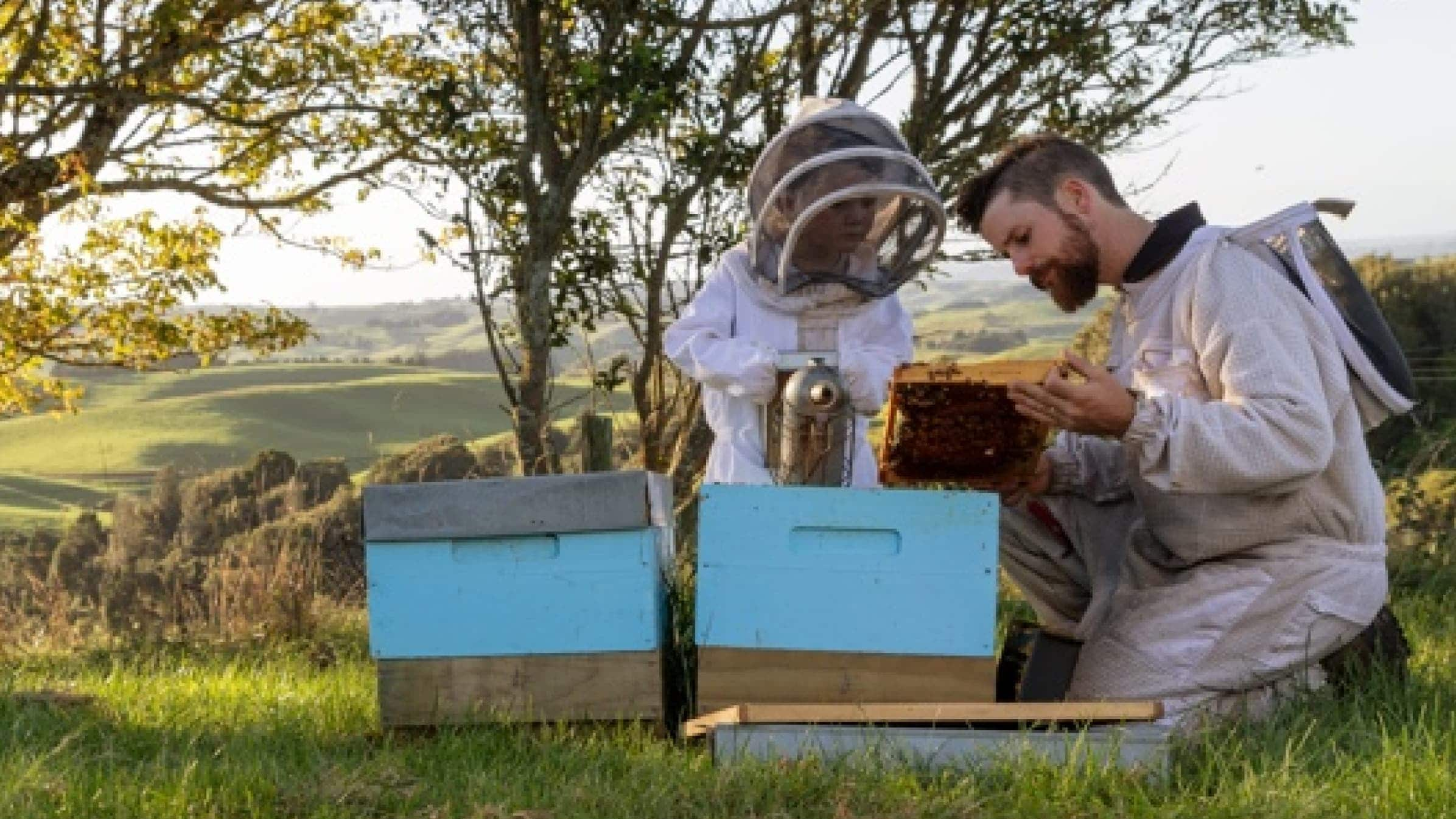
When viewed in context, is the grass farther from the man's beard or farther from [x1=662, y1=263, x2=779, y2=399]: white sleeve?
the man's beard

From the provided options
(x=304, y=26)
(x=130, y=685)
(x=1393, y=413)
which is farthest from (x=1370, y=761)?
(x=304, y=26)

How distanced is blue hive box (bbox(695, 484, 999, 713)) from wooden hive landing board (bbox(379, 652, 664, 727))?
5.8 inches

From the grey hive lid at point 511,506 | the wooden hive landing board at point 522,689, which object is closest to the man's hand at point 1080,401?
the grey hive lid at point 511,506

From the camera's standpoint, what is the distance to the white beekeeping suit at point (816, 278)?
3.87 m

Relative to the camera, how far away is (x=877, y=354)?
3.98 meters

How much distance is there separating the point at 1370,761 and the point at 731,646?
50.3 inches

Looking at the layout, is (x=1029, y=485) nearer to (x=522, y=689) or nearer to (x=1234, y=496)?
(x=1234, y=496)

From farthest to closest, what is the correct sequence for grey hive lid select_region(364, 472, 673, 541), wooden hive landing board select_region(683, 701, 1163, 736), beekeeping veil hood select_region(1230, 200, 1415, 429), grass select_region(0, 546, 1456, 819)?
1. beekeeping veil hood select_region(1230, 200, 1415, 429)
2. grey hive lid select_region(364, 472, 673, 541)
3. wooden hive landing board select_region(683, 701, 1163, 736)
4. grass select_region(0, 546, 1456, 819)

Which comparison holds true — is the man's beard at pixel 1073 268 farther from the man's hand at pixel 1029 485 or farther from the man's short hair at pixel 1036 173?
the man's hand at pixel 1029 485

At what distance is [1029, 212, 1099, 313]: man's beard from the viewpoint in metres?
3.76

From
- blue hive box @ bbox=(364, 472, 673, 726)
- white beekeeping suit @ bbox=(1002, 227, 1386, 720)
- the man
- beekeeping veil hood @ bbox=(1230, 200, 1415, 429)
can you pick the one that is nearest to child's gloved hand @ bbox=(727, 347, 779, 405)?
blue hive box @ bbox=(364, 472, 673, 726)

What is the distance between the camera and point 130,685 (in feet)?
15.1

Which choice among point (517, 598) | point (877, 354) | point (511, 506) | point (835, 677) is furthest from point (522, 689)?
point (877, 354)

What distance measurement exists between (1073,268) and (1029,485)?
1.82 ft
